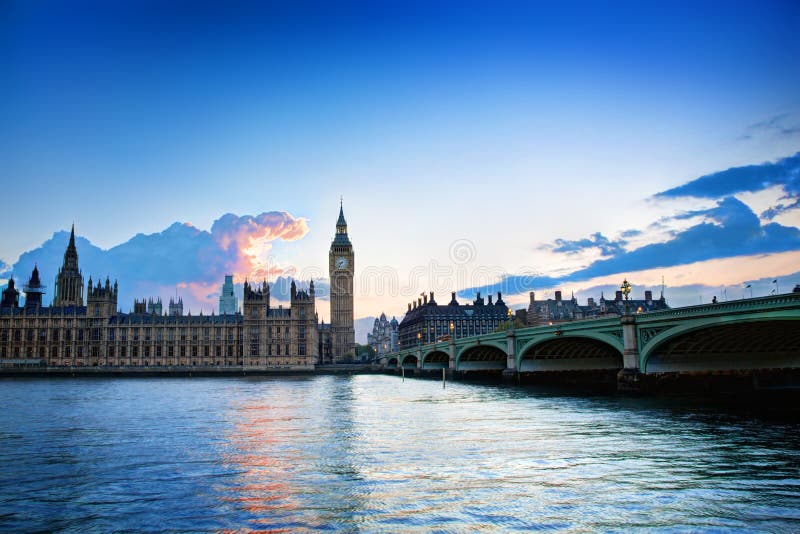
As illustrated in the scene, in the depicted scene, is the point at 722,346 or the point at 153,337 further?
the point at 153,337

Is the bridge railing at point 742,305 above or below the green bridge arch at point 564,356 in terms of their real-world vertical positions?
above

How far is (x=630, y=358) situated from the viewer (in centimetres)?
5369

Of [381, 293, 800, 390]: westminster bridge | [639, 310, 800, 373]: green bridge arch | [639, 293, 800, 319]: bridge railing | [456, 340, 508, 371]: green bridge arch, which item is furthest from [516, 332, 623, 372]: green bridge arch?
[639, 293, 800, 319]: bridge railing

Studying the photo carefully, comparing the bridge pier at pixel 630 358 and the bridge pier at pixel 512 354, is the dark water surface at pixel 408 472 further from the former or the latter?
the bridge pier at pixel 512 354

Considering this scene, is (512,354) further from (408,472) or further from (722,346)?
(408,472)

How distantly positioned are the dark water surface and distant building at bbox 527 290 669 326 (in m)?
135

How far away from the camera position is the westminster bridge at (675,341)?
4194cm

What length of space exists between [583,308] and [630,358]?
450 feet

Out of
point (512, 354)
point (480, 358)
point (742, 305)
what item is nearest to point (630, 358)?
point (742, 305)

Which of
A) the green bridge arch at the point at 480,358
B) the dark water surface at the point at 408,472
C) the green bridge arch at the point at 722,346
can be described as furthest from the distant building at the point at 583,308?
the dark water surface at the point at 408,472

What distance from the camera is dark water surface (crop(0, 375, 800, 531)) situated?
52.9 ft

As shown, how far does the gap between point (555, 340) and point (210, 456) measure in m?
51.9

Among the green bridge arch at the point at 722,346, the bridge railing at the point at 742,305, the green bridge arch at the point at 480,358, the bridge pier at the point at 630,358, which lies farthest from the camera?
the green bridge arch at the point at 480,358

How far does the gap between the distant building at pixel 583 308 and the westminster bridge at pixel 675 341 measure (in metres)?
87.5
